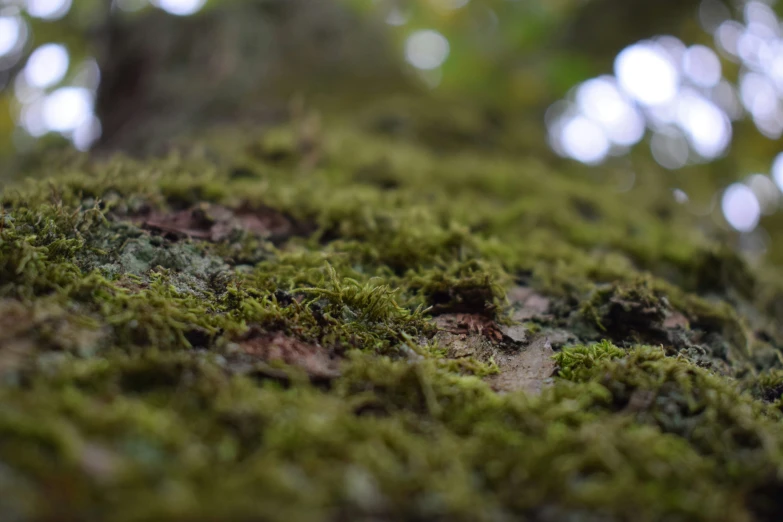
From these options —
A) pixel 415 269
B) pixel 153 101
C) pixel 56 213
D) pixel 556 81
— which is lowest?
pixel 415 269

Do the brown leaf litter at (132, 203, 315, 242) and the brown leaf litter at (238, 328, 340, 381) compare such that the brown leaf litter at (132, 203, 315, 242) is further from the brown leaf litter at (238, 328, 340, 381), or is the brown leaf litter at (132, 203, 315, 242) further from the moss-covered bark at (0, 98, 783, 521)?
the brown leaf litter at (238, 328, 340, 381)

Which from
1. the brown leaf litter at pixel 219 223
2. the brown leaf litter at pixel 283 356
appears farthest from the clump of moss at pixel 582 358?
the brown leaf litter at pixel 219 223

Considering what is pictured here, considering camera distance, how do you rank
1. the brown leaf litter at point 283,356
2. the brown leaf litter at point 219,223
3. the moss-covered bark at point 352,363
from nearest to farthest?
1. the moss-covered bark at point 352,363
2. the brown leaf litter at point 283,356
3. the brown leaf litter at point 219,223

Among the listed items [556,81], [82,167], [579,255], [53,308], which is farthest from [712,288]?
[556,81]

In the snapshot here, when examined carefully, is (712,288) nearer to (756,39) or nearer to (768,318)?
(768,318)

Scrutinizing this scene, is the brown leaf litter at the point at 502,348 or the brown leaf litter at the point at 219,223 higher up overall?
the brown leaf litter at the point at 219,223

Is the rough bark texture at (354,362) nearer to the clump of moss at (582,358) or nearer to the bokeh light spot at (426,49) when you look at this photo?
the clump of moss at (582,358)

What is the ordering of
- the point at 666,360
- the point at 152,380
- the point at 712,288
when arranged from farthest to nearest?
1. the point at 712,288
2. the point at 666,360
3. the point at 152,380

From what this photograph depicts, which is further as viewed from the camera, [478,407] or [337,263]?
[337,263]
